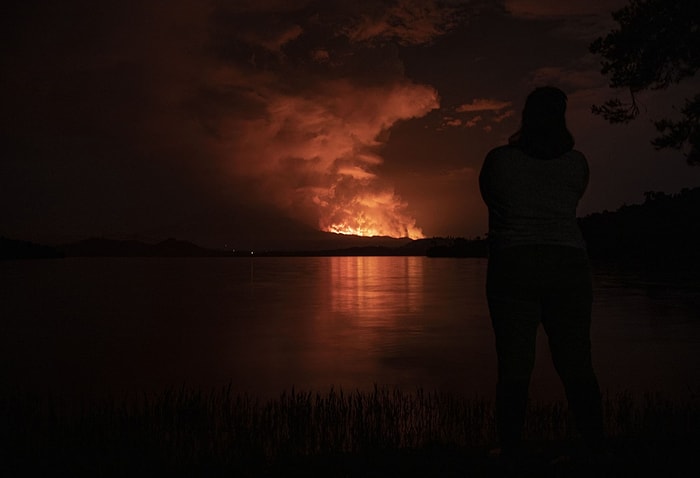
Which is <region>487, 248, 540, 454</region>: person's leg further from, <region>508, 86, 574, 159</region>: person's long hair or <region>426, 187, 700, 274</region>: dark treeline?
<region>426, 187, 700, 274</region>: dark treeline

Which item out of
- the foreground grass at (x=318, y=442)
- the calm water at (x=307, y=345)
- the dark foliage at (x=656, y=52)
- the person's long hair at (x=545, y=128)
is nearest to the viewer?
the person's long hair at (x=545, y=128)

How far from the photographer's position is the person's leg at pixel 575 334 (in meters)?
4.81

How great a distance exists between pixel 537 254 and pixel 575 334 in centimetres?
78

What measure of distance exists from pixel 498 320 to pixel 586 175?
1.50m

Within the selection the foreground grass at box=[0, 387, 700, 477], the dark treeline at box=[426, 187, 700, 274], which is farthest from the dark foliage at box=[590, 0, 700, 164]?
the dark treeline at box=[426, 187, 700, 274]

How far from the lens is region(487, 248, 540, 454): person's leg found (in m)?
4.79

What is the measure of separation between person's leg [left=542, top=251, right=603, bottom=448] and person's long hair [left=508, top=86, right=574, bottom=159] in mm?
893

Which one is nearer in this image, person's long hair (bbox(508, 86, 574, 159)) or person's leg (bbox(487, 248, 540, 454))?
person's leg (bbox(487, 248, 540, 454))

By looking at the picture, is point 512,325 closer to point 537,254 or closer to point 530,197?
point 537,254

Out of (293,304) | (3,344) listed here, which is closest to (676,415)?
(3,344)

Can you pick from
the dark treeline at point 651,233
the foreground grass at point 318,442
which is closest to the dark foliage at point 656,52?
the foreground grass at point 318,442

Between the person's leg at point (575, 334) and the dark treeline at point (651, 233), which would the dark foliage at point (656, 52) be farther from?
the dark treeline at point (651, 233)

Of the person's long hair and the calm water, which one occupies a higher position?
the person's long hair

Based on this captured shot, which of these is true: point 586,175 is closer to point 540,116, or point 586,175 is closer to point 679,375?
point 540,116
